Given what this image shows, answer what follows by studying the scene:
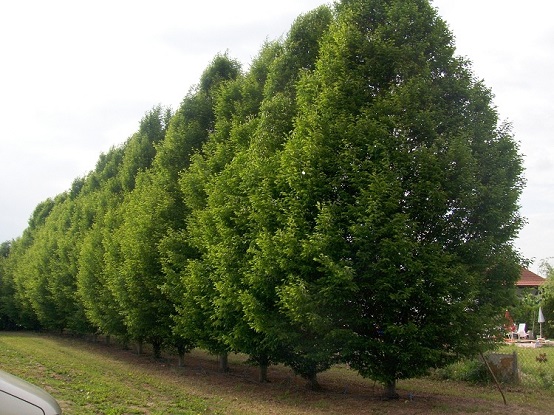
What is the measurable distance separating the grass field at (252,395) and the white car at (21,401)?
655 centimetres

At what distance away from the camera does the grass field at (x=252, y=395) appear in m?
10.4

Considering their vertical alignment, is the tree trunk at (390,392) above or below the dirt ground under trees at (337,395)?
above

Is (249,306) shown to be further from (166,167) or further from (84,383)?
(166,167)

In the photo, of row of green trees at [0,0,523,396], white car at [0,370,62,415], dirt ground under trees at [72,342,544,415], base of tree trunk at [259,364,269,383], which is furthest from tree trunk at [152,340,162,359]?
white car at [0,370,62,415]

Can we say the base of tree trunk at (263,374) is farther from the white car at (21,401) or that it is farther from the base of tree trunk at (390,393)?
the white car at (21,401)

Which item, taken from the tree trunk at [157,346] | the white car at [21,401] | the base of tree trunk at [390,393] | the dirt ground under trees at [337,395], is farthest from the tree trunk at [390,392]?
the tree trunk at [157,346]

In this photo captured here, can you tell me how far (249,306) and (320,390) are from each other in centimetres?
336

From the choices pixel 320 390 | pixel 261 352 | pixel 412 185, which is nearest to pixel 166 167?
pixel 261 352

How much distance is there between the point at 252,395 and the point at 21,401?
36.4 feet

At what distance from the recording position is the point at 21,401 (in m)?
3.02

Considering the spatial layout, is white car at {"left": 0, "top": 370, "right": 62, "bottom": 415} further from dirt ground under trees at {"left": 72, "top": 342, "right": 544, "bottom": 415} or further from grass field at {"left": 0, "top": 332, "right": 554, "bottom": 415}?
dirt ground under trees at {"left": 72, "top": 342, "right": 544, "bottom": 415}

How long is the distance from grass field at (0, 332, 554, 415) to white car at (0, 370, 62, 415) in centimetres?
655

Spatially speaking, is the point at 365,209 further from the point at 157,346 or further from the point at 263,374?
the point at 157,346

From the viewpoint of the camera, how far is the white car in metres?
2.96
